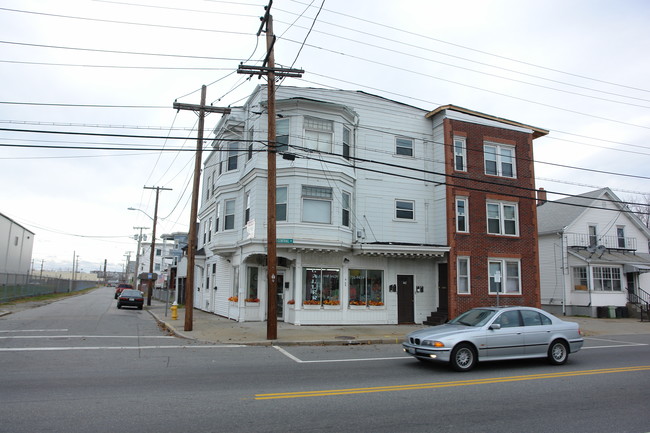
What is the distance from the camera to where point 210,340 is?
14.6 meters

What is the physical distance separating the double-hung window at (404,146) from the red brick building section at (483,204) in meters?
1.73

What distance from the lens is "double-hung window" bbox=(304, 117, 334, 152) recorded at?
1978 cm

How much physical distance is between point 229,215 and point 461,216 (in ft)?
37.9

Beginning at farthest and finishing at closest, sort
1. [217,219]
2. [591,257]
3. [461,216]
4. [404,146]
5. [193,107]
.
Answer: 1. [591,257]
2. [217,219]
3. [404,146]
4. [461,216]
5. [193,107]

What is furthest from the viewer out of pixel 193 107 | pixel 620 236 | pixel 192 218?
pixel 620 236

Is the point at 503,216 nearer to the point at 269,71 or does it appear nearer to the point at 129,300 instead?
the point at 269,71

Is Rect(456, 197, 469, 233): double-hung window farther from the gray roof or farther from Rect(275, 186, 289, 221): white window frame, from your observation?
the gray roof

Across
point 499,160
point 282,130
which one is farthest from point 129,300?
point 499,160

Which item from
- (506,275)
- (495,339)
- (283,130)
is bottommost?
(495,339)

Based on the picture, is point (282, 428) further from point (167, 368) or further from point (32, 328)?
point (32, 328)

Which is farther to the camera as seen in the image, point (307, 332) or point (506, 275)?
point (506, 275)

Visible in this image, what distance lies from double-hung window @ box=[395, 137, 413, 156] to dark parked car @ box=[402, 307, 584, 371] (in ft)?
40.4

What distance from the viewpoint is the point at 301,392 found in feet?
25.1

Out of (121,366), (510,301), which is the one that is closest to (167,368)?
(121,366)
